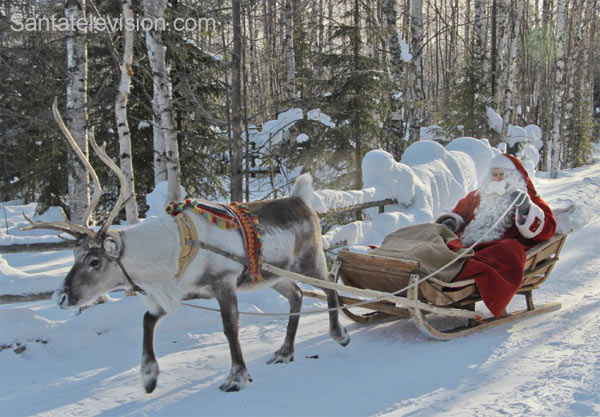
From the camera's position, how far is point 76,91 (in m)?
7.56

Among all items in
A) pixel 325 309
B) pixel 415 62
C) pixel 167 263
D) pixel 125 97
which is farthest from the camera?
pixel 415 62

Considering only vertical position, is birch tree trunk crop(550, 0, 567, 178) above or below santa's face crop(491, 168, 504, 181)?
above

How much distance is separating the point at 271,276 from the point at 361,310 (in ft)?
6.48

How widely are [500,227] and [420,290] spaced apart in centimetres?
146

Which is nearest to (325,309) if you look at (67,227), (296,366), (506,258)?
(296,366)

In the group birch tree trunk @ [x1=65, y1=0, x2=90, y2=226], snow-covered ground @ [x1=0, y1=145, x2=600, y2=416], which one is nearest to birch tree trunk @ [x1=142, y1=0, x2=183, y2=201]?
birch tree trunk @ [x1=65, y1=0, x2=90, y2=226]

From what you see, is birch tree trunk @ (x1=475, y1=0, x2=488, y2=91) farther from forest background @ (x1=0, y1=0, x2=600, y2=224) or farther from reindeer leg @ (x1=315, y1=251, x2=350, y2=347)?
reindeer leg @ (x1=315, y1=251, x2=350, y2=347)

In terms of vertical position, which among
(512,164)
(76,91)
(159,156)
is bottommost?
(512,164)

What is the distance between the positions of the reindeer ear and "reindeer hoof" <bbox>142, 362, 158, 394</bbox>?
92 centimetres

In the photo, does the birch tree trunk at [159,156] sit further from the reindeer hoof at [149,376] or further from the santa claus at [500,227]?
the reindeer hoof at [149,376]

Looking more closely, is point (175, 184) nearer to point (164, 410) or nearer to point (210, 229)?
point (210, 229)

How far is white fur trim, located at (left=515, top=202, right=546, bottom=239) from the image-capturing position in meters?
4.97

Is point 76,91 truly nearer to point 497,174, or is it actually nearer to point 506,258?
point 497,174

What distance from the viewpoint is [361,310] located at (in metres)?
5.61
